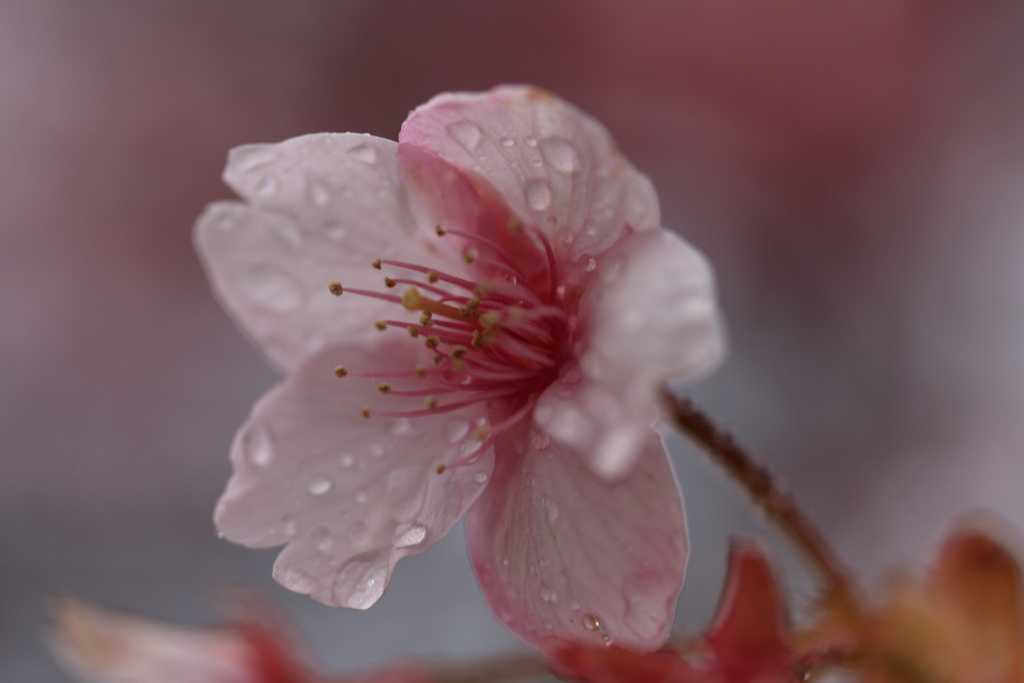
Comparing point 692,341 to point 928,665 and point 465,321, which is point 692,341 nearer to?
point 465,321

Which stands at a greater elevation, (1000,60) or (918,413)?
(1000,60)

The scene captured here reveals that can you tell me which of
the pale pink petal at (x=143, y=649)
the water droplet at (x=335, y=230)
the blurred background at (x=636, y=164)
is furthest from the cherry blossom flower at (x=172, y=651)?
the blurred background at (x=636, y=164)

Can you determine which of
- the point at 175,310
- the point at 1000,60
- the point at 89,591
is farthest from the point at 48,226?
the point at 1000,60

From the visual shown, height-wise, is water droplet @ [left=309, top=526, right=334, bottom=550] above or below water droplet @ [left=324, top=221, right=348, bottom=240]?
below

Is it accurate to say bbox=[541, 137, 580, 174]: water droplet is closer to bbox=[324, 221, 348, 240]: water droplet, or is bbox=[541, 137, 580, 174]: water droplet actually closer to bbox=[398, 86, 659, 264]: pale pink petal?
bbox=[398, 86, 659, 264]: pale pink petal

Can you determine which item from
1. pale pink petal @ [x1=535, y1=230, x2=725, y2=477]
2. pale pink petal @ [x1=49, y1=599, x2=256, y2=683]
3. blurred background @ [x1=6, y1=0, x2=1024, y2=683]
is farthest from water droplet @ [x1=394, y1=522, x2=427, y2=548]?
blurred background @ [x1=6, y1=0, x2=1024, y2=683]
